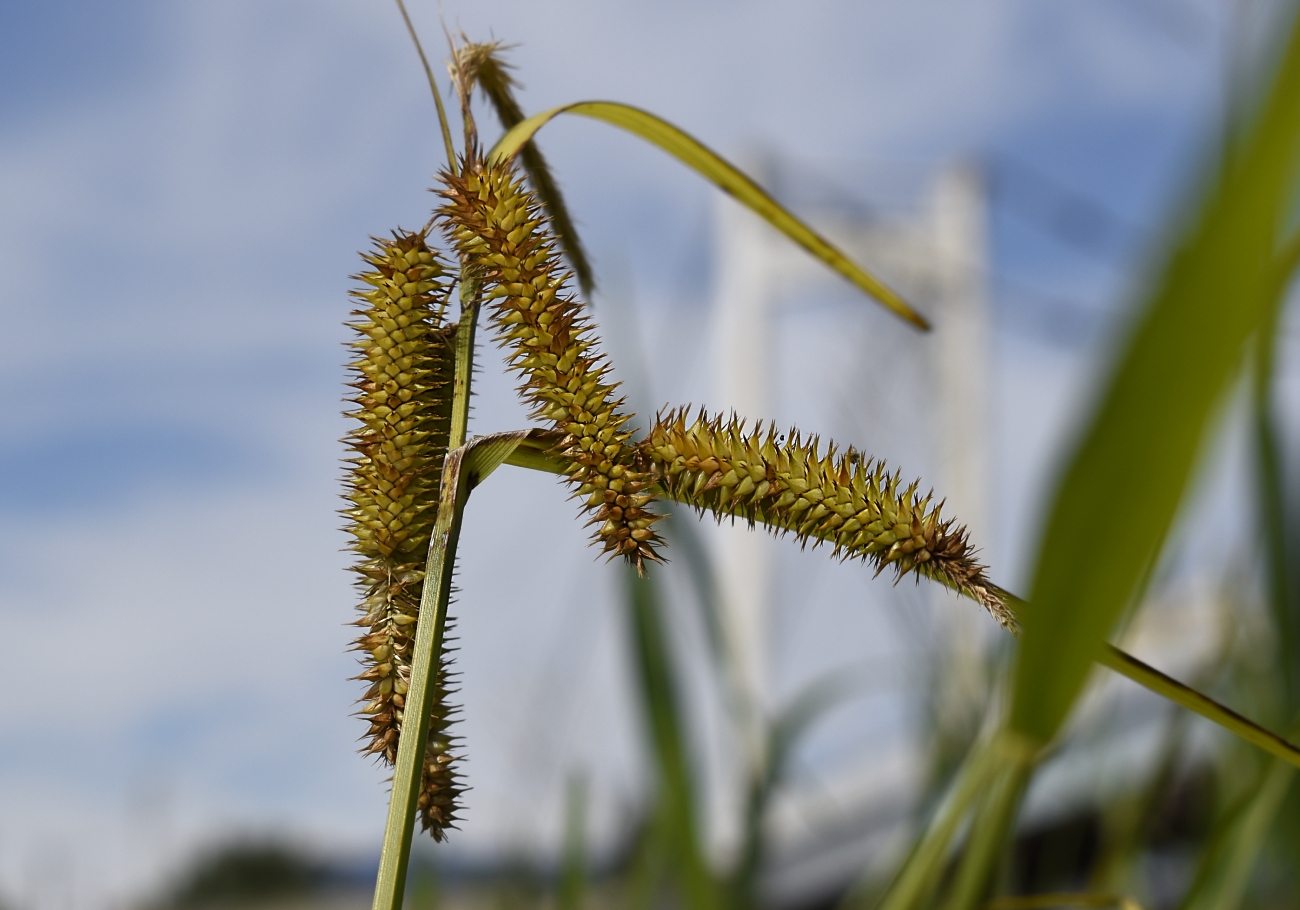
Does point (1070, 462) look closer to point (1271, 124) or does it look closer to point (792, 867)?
point (1271, 124)

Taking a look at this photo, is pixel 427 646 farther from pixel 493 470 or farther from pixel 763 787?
pixel 763 787

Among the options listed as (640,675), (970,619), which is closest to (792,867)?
(970,619)

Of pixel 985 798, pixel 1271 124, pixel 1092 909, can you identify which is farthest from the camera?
pixel 1092 909

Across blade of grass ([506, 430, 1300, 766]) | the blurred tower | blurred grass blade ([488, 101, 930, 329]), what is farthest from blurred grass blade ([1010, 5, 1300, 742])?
the blurred tower

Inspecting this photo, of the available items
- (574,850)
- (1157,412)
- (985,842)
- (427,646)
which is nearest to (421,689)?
(427,646)

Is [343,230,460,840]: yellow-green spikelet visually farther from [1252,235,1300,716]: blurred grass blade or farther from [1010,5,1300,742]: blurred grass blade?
[1252,235,1300,716]: blurred grass blade

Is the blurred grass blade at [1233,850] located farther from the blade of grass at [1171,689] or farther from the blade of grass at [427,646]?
the blade of grass at [427,646]
